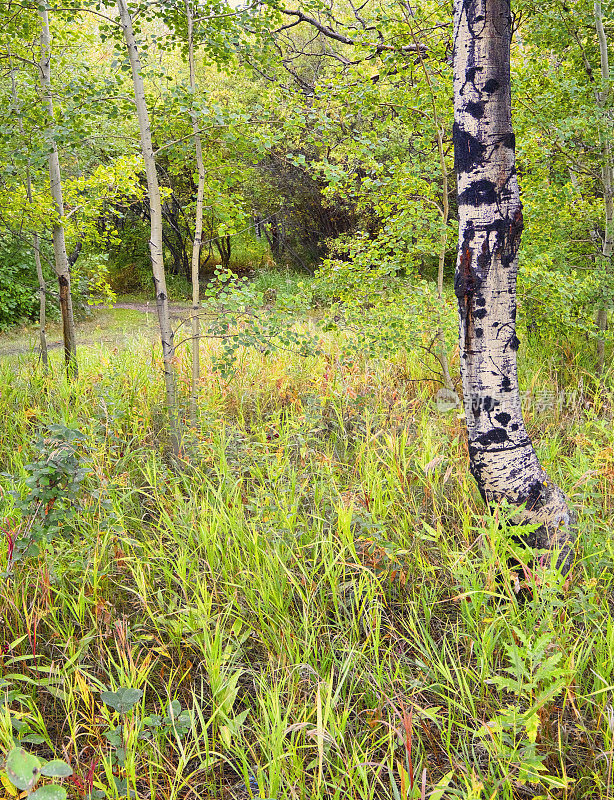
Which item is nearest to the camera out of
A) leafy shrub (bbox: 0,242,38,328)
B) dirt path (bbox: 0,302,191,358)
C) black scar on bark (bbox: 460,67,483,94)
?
black scar on bark (bbox: 460,67,483,94)

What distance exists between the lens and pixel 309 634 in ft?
6.07

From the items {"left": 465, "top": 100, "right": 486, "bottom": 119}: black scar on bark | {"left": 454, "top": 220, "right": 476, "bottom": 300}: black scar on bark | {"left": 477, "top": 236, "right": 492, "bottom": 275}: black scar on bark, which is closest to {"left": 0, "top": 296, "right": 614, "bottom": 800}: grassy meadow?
{"left": 454, "top": 220, "right": 476, "bottom": 300}: black scar on bark

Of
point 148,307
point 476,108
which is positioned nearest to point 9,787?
point 476,108

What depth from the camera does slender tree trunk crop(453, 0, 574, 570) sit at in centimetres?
197

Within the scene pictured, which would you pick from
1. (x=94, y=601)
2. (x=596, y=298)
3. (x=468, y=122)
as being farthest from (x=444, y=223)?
(x=94, y=601)

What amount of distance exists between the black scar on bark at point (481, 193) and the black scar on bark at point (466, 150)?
3.0 inches

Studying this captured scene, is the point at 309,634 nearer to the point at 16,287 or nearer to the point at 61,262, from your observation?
the point at 61,262

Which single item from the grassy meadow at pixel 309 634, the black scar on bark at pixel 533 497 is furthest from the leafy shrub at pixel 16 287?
the black scar on bark at pixel 533 497

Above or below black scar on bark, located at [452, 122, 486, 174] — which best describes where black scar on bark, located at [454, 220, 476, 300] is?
below

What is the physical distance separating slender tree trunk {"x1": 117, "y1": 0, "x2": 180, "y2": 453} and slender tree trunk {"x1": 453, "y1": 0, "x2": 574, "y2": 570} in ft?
6.37

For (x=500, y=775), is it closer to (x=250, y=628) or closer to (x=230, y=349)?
(x=250, y=628)

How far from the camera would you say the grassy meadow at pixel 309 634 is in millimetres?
1386

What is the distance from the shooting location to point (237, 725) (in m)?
1.43

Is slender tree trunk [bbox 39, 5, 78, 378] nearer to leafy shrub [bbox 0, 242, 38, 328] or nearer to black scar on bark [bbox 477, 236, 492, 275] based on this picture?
black scar on bark [bbox 477, 236, 492, 275]
